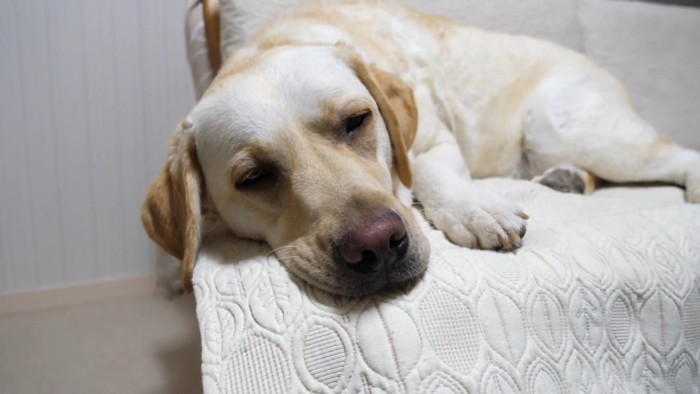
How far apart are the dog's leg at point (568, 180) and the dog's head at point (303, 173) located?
761 millimetres

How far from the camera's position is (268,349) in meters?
0.80

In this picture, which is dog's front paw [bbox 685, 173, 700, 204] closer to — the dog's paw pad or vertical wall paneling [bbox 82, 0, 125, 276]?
the dog's paw pad

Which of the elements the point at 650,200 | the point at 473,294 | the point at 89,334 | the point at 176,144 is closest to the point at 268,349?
the point at 473,294

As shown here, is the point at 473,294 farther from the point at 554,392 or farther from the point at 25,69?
the point at 25,69

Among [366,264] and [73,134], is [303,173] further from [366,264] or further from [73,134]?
[73,134]

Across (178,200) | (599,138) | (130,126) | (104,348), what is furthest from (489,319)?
(130,126)

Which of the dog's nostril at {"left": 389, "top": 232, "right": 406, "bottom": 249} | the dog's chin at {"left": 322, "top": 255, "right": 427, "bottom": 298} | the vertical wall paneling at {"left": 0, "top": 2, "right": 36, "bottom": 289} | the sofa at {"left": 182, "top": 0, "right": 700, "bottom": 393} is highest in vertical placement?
the dog's nostril at {"left": 389, "top": 232, "right": 406, "bottom": 249}

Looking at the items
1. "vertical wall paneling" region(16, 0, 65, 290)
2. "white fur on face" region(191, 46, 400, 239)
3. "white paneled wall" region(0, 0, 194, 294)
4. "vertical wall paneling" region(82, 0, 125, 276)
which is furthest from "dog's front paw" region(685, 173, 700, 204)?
"vertical wall paneling" region(16, 0, 65, 290)

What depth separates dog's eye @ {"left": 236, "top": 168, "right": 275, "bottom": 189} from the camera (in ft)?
3.61

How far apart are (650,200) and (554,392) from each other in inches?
38.9

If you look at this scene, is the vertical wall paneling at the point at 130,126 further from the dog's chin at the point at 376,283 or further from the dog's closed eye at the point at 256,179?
the dog's chin at the point at 376,283

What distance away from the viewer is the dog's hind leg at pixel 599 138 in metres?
1.74

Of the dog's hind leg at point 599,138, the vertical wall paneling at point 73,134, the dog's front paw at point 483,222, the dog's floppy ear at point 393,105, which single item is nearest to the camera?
the dog's front paw at point 483,222

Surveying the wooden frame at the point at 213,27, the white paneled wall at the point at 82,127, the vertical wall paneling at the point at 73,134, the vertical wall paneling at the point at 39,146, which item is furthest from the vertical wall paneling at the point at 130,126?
the wooden frame at the point at 213,27
